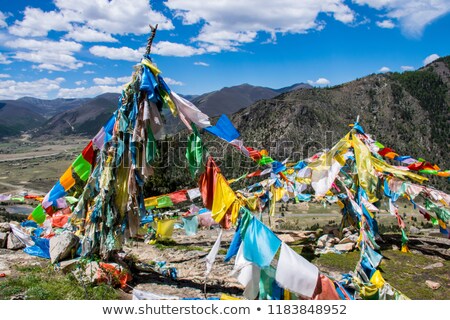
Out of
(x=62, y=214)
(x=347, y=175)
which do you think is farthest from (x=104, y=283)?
(x=347, y=175)

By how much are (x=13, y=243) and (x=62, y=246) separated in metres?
A: 3.82

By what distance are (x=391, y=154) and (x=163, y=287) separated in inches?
412

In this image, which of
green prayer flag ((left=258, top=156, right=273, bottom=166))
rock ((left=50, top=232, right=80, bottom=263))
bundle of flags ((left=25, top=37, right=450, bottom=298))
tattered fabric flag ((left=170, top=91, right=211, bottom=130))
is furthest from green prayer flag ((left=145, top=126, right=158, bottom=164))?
green prayer flag ((left=258, top=156, right=273, bottom=166))

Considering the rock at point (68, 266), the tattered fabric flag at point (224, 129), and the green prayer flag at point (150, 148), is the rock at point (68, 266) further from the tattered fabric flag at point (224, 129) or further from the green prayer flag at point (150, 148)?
the tattered fabric flag at point (224, 129)

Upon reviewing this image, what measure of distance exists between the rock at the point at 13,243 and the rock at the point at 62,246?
3.33 meters

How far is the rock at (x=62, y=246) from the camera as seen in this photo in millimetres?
9922

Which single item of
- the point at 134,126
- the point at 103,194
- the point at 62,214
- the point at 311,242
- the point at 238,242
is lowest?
the point at 311,242

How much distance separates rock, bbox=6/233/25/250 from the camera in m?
12.5

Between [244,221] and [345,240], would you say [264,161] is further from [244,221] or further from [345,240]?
[244,221]

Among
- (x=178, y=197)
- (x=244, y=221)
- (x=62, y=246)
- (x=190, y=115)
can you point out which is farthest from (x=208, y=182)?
(x=178, y=197)

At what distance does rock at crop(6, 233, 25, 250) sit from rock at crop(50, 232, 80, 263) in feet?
10.9

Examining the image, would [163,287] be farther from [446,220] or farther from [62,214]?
[446,220]

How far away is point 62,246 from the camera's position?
9945 mm

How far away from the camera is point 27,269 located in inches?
387
